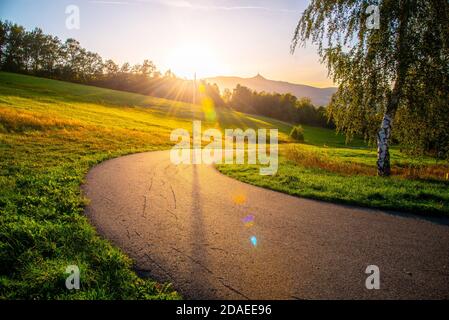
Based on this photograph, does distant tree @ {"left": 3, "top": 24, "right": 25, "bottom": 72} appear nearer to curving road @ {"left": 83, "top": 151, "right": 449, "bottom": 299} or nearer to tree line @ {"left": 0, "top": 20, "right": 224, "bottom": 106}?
tree line @ {"left": 0, "top": 20, "right": 224, "bottom": 106}

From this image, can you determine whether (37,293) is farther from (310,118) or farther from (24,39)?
(24,39)

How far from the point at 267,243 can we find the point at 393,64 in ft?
33.5

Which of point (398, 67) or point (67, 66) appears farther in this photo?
point (67, 66)

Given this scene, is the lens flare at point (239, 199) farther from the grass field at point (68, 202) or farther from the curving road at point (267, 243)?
the grass field at point (68, 202)

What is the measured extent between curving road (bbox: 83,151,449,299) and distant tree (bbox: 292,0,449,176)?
21.2 ft

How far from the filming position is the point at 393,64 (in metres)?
11.7

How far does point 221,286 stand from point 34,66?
118 meters

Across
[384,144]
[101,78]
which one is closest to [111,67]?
[101,78]

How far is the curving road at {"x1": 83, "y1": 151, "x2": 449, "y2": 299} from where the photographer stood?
14.9 feet

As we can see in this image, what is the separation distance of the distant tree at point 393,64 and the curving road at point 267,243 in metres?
6.48

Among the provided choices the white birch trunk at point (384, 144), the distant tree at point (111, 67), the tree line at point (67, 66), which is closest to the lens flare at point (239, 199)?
→ the white birch trunk at point (384, 144)

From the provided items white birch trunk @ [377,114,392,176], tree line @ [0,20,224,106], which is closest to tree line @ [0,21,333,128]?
tree line @ [0,20,224,106]

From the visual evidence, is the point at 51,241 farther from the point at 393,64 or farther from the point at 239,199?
the point at 393,64
